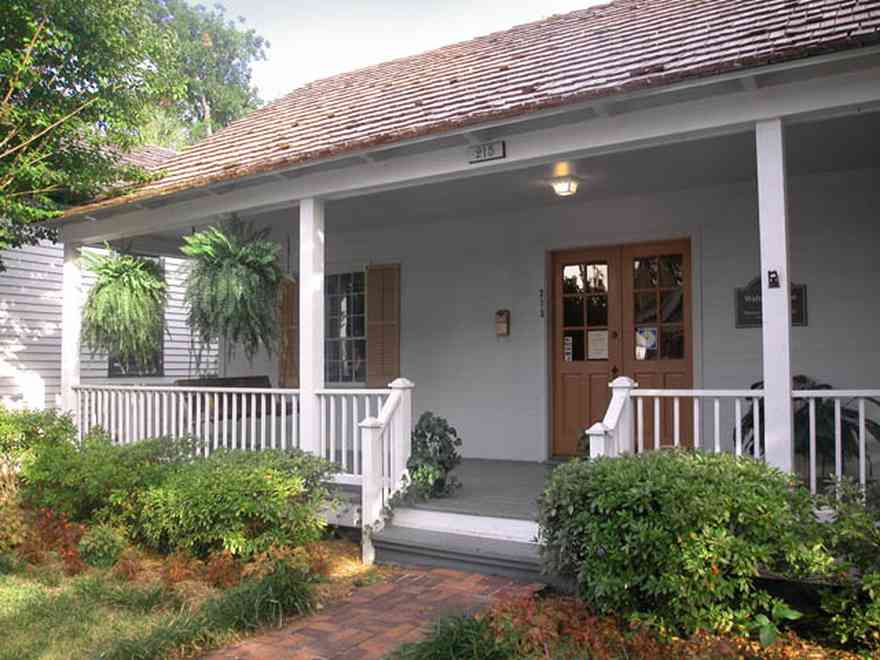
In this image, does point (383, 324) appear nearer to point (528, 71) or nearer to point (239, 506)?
point (528, 71)

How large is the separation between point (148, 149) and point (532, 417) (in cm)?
894

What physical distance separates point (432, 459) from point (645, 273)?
3.16 metres

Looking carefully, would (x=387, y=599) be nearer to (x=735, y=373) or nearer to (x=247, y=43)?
(x=735, y=373)

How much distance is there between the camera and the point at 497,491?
6.32m

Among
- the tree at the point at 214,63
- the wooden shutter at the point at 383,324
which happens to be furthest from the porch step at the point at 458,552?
the tree at the point at 214,63

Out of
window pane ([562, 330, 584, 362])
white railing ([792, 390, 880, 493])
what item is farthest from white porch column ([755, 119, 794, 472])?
window pane ([562, 330, 584, 362])

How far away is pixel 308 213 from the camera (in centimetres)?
664

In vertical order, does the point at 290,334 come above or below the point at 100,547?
above

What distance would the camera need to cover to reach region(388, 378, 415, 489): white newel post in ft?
19.6

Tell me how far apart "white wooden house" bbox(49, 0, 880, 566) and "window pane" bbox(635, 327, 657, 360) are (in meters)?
0.02

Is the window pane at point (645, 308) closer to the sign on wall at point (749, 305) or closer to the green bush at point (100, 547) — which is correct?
the sign on wall at point (749, 305)

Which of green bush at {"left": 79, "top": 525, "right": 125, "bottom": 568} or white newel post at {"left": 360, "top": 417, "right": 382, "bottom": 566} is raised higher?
white newel post at {"left": 360, "top": 417, "right": 382, "bottom": 566}

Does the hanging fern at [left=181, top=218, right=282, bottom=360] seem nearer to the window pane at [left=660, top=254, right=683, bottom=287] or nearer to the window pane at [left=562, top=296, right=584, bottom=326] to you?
the window pane at [left=562, top=296, right=584, bottom=326]

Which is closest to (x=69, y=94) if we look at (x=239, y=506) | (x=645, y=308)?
(x=239, y=506)
